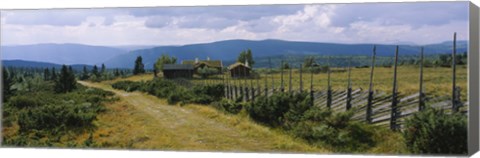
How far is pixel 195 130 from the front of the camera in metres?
13.2

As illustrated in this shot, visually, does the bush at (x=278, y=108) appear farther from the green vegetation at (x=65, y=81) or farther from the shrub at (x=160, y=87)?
the green vegetation at (x=65, y=81)

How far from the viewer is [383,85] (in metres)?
12.2

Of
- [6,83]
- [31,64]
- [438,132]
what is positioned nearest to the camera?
[438,132]

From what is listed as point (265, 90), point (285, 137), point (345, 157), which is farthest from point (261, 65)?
point (345, 157)

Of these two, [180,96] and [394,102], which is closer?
[394,102]

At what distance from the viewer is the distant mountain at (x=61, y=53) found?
13656mm

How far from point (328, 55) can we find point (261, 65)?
1.13m

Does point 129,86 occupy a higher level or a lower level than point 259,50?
lower

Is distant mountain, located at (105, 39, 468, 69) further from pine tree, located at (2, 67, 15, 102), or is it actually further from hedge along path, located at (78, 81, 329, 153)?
pine tree, located at (2, 67, 15, 102)

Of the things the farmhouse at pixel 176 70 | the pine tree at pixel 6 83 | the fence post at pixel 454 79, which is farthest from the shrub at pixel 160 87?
the fence post at pixel 454 79

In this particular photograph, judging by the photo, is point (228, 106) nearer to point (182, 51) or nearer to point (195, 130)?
point (195, 130)

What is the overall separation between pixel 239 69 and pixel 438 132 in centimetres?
351

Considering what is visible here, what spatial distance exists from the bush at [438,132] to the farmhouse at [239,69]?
295 centimetres

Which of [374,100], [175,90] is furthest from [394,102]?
[175,90]
